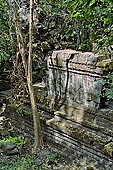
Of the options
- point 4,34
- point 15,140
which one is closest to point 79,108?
point 15,140

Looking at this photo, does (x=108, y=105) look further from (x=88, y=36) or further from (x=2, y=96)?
(x=2, y=96)

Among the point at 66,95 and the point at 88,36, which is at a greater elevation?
the point at 88,36

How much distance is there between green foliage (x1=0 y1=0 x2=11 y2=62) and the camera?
5.28m

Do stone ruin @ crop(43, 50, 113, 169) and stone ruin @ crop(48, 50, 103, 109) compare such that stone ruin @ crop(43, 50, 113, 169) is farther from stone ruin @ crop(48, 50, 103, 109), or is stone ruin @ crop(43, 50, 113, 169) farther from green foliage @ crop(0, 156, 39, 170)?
green foliage @ crop(0, 156, 39, 170)

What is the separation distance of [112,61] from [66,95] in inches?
45.0

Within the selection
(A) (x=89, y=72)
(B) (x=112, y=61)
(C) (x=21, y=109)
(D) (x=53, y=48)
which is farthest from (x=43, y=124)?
(D) (x=53, y=48)

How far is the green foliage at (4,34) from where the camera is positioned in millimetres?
5282

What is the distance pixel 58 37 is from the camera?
6.32m

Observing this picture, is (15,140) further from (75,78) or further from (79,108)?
(75,78)

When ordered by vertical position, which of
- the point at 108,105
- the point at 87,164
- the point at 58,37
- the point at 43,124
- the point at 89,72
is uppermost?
the point at 58,37

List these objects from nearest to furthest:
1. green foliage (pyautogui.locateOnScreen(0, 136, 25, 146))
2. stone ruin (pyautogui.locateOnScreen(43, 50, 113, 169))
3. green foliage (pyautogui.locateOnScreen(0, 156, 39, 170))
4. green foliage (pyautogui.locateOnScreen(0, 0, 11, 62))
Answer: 1. stone ruin (pyautogui.locateOnScreen(43, 50, 113, 169))
2. green foliage (pyautogui.locateOnScreen(0, 156, 39, 170))
3. green foliage (pyautogui.locateOnScreen(0, 136, 25, 146))
4. green foliage (pyautogui.locateOnScreen(0, 0, 11, 62))

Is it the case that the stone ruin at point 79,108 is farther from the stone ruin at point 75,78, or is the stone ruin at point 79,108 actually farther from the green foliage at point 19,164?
the green foliage at point 19,164

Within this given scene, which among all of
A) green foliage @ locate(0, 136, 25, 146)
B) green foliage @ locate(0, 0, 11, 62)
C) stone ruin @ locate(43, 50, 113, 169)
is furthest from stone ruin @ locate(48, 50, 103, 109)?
green foliage @ locate(0, 0, 11, 62)

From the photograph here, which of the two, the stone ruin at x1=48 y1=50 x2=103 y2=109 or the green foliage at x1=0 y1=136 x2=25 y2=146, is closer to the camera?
the stone ruin at x1=48 y1=50 x2=103 y2=109
